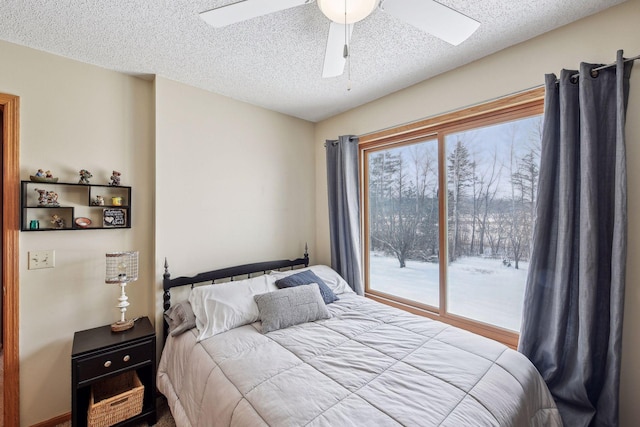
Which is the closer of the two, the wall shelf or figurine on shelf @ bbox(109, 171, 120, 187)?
the wall shelf

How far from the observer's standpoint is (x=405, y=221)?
2.72 m

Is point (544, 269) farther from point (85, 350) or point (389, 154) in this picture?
point (85, 350)

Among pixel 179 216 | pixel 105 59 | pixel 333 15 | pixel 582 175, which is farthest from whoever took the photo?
pixel 179 216

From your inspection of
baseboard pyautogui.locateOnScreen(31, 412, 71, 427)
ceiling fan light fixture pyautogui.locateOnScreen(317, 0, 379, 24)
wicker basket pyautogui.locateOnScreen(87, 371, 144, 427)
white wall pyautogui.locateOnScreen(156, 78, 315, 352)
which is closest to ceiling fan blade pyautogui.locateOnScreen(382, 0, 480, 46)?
ceiling fan light fixture pyautogui.locateOnScreen(317, 0, 379, 24)

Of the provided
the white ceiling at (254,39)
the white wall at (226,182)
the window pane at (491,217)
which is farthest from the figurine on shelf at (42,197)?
the window pane at (491,217)

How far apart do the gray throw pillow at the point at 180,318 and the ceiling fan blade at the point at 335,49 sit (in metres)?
1.94

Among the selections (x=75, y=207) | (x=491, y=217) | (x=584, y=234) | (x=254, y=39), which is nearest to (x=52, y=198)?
(x=75, y=207)

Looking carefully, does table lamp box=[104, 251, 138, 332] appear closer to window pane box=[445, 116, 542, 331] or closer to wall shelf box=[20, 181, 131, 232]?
wall shelf box=[20, 181, 131, 232]

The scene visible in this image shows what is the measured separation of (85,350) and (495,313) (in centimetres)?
283

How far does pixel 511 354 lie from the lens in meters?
1.58

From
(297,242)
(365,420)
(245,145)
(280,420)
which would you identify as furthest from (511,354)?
(245,145)

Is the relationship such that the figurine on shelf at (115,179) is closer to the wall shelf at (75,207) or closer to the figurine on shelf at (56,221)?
the wall shelf at (75,207)

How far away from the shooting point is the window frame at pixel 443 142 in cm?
195

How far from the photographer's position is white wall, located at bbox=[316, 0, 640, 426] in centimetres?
152
